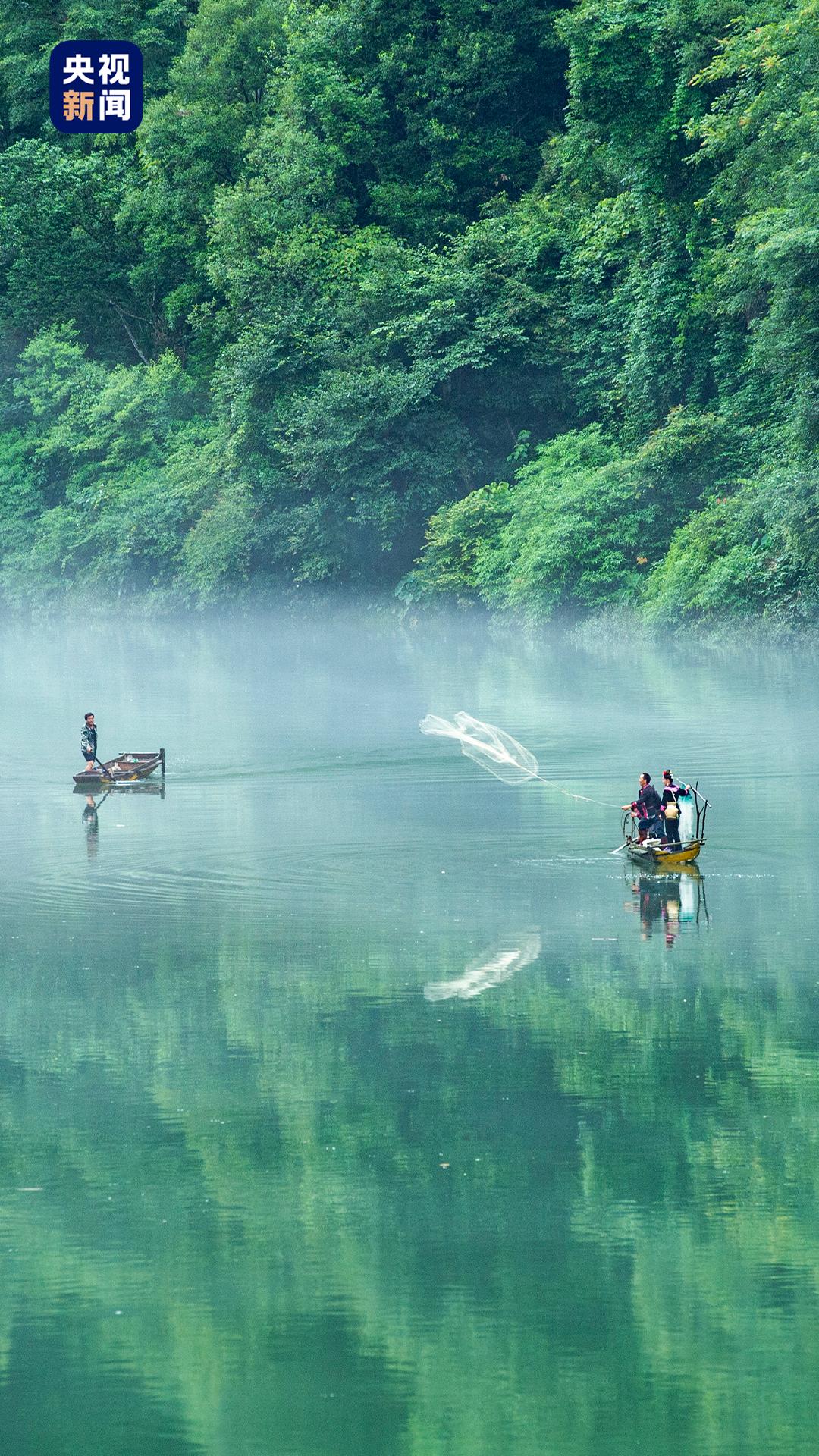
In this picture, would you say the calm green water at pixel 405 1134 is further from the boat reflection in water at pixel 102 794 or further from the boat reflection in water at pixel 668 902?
the boat reflection in water at pixel 102 794

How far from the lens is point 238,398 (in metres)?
72.7

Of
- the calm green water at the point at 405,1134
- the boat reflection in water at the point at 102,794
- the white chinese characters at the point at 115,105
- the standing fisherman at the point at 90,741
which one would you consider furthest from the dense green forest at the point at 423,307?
the calm green water at the point at 405,1134

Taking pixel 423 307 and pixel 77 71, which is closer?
pixel 77 71

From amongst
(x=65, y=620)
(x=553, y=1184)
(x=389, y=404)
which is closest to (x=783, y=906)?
(x=553, y=1184)

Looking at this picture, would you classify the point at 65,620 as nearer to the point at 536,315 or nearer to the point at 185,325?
the point at 185,325

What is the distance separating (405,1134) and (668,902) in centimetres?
800

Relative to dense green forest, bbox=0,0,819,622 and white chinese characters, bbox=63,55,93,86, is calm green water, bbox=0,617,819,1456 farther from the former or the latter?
white chinese characters, bbox=63,55,93,86

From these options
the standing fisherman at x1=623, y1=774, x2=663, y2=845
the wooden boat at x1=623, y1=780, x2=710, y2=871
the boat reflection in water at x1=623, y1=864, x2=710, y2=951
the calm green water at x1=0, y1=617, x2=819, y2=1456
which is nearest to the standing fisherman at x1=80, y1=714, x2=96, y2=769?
the calm green water at x1=0, y1=617, x2=819, y2=1456

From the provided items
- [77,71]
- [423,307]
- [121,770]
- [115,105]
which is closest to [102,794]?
[121,770]

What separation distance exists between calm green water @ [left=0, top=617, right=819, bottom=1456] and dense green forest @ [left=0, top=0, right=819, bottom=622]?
32.7 meters

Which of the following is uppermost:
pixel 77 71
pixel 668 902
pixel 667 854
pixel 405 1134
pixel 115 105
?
pixel 115 105

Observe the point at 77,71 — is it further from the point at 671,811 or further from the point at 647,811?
the point at 671,811

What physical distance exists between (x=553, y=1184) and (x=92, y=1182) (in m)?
2.79

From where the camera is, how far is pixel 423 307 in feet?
227
